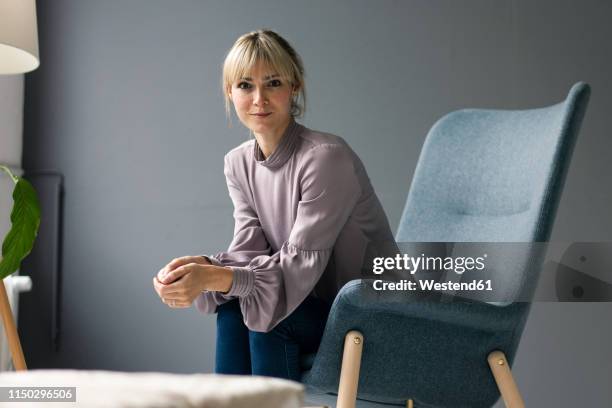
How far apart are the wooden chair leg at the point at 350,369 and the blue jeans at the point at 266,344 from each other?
95 millimetres

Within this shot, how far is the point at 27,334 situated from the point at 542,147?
82.3 inches

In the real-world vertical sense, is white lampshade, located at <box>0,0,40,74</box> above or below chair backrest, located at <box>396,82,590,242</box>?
above

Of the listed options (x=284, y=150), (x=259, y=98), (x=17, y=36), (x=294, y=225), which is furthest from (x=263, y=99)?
(x=17, y=36)

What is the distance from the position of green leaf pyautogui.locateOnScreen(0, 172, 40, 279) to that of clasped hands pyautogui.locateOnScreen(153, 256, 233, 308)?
54 centimetres

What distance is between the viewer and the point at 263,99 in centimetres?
155

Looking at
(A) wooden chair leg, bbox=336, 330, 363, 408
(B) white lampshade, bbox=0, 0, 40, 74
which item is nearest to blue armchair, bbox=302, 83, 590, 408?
(A) wooden chair leg, bbox=336, 330, 363, 408

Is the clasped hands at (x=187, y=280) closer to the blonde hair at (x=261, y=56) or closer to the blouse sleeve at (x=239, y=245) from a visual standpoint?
the blouse sleeve at (x=239, y=245)

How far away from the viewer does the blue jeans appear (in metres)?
1.40

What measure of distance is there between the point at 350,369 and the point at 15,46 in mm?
1019

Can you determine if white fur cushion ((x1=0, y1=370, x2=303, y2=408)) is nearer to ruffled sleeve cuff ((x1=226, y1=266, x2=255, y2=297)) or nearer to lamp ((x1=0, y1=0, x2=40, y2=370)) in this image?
ruffled sleeve cuff ((x1=226, y1=266, x2=255, y2=297))

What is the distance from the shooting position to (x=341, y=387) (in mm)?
1364

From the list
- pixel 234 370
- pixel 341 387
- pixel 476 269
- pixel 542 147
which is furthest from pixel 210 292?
pixel 542 147

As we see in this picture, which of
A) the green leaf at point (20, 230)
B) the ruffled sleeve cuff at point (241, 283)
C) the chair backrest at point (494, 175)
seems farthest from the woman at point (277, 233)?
the green leaf at point (20, 230)

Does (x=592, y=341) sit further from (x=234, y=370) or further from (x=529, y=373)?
(x=234, y=370)
